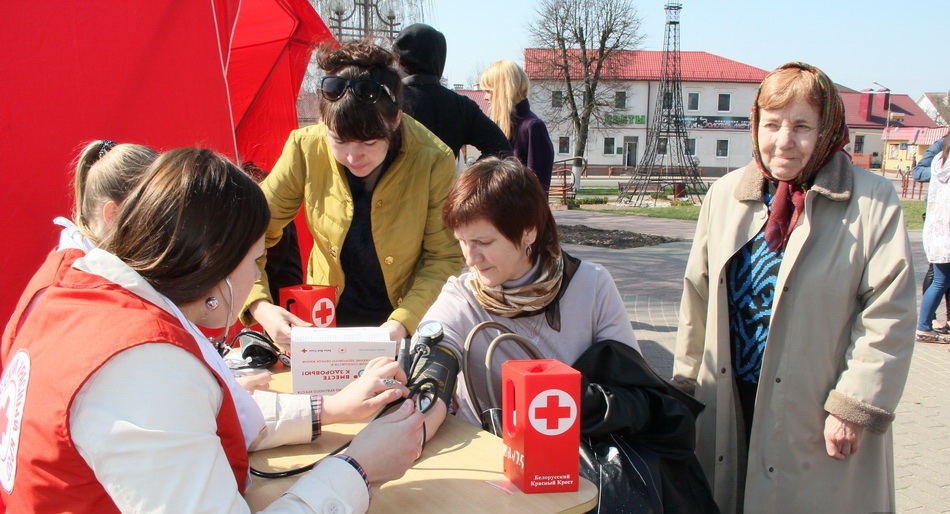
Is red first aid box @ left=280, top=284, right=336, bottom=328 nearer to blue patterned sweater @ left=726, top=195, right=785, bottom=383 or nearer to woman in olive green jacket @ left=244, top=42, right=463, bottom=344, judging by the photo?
woman in olive green jacket @ left=244, top=42, right=463, bottom=344

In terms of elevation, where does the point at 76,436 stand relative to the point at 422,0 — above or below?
below

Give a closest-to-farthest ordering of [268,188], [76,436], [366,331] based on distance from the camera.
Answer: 1. [76,436]
2. [366,331]
3. [268,188]

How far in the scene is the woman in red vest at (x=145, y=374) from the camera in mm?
993

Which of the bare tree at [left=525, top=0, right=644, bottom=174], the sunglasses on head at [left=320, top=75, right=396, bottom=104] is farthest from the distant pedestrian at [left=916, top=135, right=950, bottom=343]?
the bare tree at [left=525, top=0, right=644, bottom=174]

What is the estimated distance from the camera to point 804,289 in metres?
2.05

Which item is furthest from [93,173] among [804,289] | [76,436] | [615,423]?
[804,289]

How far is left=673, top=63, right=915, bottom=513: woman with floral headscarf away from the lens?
6.39 ft

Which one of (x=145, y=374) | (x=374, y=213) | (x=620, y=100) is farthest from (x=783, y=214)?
(x=620, y=100)

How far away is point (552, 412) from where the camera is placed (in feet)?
4.49

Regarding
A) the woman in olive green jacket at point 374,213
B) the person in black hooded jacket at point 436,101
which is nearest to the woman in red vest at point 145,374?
the woman in olive green jacket at point 374,213

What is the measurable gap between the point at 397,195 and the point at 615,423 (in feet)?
3.76

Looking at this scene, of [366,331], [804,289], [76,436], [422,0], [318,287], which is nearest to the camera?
[76,436]

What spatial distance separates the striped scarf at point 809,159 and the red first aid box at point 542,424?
1087mm

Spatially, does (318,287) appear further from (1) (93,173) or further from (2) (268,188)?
(1) (93,173)
